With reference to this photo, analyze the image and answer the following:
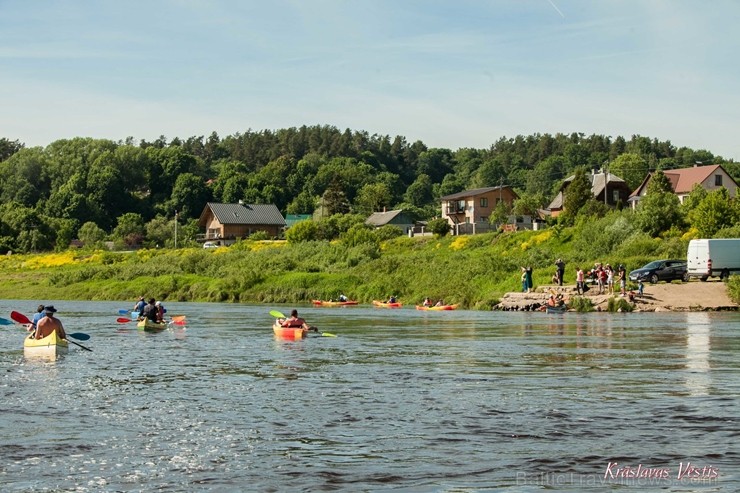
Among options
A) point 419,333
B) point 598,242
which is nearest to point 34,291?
point 598,242

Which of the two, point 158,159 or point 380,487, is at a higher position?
point 158,159

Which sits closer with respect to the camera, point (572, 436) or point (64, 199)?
point (572, 436)

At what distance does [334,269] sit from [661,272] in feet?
104

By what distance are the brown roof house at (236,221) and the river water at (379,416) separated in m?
113

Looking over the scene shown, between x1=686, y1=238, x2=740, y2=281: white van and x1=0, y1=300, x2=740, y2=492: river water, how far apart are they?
20777mm

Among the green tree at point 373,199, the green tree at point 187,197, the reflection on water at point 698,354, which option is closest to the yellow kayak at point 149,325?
the reflection on water at point 698,354

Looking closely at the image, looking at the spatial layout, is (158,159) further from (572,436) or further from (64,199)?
(572,436)

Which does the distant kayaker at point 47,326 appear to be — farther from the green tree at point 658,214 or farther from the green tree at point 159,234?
the green tree at point 159,234

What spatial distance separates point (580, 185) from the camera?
101438 millimetres

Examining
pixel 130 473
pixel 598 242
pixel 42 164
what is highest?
pixel 42 164

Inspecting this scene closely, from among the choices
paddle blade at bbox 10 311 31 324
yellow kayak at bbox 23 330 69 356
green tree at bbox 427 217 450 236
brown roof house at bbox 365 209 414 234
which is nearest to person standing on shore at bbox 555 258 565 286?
paddle blade at bbox 10 311 31 324

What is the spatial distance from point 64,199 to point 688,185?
322ft

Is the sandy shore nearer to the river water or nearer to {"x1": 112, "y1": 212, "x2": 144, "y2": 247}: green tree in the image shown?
the river water

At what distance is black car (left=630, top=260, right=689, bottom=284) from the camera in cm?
5888
